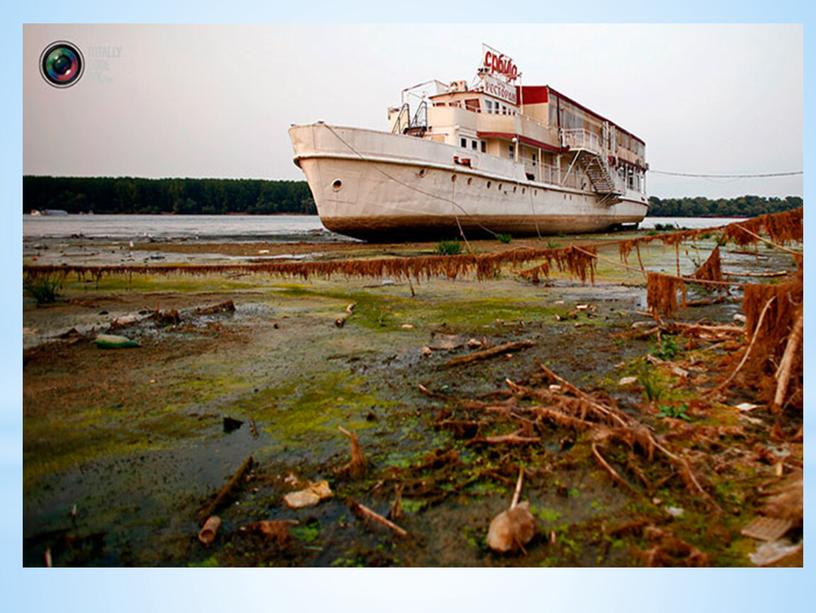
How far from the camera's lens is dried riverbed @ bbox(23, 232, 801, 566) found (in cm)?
284

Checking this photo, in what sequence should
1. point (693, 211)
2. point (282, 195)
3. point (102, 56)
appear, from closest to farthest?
point (102, 56) → point (693, 211) → point (282, 195)

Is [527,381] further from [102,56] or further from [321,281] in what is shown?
[321,281]

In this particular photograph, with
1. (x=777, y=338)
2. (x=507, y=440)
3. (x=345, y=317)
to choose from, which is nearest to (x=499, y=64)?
(x=345, y=317)

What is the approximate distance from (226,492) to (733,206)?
23.8ft

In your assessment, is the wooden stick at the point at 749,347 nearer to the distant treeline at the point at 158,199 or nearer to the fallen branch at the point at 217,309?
the distant treeline at the point at 158,199

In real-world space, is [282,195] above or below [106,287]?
above

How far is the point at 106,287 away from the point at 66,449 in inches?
267

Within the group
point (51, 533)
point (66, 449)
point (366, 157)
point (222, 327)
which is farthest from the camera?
point (366, 157)

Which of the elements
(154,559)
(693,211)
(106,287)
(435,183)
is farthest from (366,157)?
(154,559)

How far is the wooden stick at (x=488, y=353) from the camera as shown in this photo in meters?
5.56

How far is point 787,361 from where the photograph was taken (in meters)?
3.99

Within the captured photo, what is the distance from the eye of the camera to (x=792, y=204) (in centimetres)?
626

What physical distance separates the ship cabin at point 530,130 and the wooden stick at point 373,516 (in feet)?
48.3

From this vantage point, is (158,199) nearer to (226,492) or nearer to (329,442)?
(329,442)
